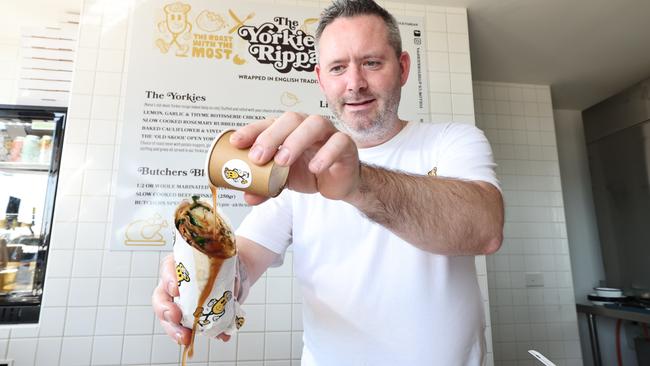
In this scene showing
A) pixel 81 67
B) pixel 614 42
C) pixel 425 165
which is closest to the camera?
pixel 425 165

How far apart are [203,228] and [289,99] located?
1.39 metres

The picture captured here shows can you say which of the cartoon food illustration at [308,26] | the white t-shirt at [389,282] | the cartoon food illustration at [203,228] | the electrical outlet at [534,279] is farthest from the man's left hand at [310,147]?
the electrical outlet at [534,279]

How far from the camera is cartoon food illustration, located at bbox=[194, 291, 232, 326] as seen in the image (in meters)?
0.59

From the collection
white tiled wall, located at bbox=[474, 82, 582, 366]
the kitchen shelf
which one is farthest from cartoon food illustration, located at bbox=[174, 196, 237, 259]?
white tiled wall, located at bbox=[474, 82, 582, 366]

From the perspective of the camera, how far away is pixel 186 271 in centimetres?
56

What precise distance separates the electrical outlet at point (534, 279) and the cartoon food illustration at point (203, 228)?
279 centimetres

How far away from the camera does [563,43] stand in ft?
8.23

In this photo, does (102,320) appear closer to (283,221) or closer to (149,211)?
(149,211)

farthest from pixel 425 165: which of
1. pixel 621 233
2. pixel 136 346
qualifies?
pixel 621 233

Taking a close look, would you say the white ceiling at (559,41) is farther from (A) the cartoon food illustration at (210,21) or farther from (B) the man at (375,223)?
(B) the man at (375,223)

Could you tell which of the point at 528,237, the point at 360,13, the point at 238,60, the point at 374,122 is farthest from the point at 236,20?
the point at 528,237

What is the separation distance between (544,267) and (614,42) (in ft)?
5.32

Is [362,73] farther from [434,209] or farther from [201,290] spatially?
[201,290]

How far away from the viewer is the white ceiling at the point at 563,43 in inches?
84.7
